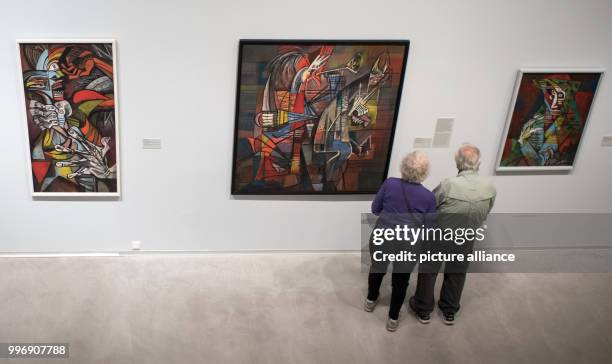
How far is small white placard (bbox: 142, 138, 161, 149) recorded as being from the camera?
19.2ft

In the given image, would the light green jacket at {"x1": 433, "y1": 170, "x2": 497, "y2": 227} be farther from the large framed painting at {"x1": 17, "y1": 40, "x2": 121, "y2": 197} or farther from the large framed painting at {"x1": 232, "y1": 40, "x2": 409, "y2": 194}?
the large framed painting at {"x1": 17, "y1": 40, "x2": 121, "y2": 197}

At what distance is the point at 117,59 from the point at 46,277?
2318mm

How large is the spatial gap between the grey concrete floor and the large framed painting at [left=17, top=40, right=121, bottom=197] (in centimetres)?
93

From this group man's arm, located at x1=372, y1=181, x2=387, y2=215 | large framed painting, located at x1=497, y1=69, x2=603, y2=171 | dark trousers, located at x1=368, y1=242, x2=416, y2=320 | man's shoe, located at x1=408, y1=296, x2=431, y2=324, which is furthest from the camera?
large framed painting, located at x1=497, y1=69, x2=603, y2=171

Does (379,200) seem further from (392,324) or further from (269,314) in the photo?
(269,314)

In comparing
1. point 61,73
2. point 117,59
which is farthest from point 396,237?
point 61,73

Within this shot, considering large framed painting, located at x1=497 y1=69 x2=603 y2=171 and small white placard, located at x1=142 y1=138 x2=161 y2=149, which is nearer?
small white placard, located at x1=142 y1=138 x2=161 y2=149

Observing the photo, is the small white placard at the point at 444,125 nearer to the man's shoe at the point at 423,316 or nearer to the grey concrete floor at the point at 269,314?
the grey concrete floor at the point at 269,314

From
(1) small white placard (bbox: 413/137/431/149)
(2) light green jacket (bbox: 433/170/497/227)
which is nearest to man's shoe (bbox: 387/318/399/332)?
(2) light green jacket (bbox: 433/170/497/227)

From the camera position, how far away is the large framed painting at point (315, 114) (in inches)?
219

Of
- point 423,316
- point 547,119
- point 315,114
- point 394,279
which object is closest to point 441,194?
point 394,279

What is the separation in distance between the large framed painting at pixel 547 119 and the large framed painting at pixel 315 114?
1.30m

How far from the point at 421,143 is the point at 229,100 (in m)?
2.03

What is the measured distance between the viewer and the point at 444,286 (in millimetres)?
5691
